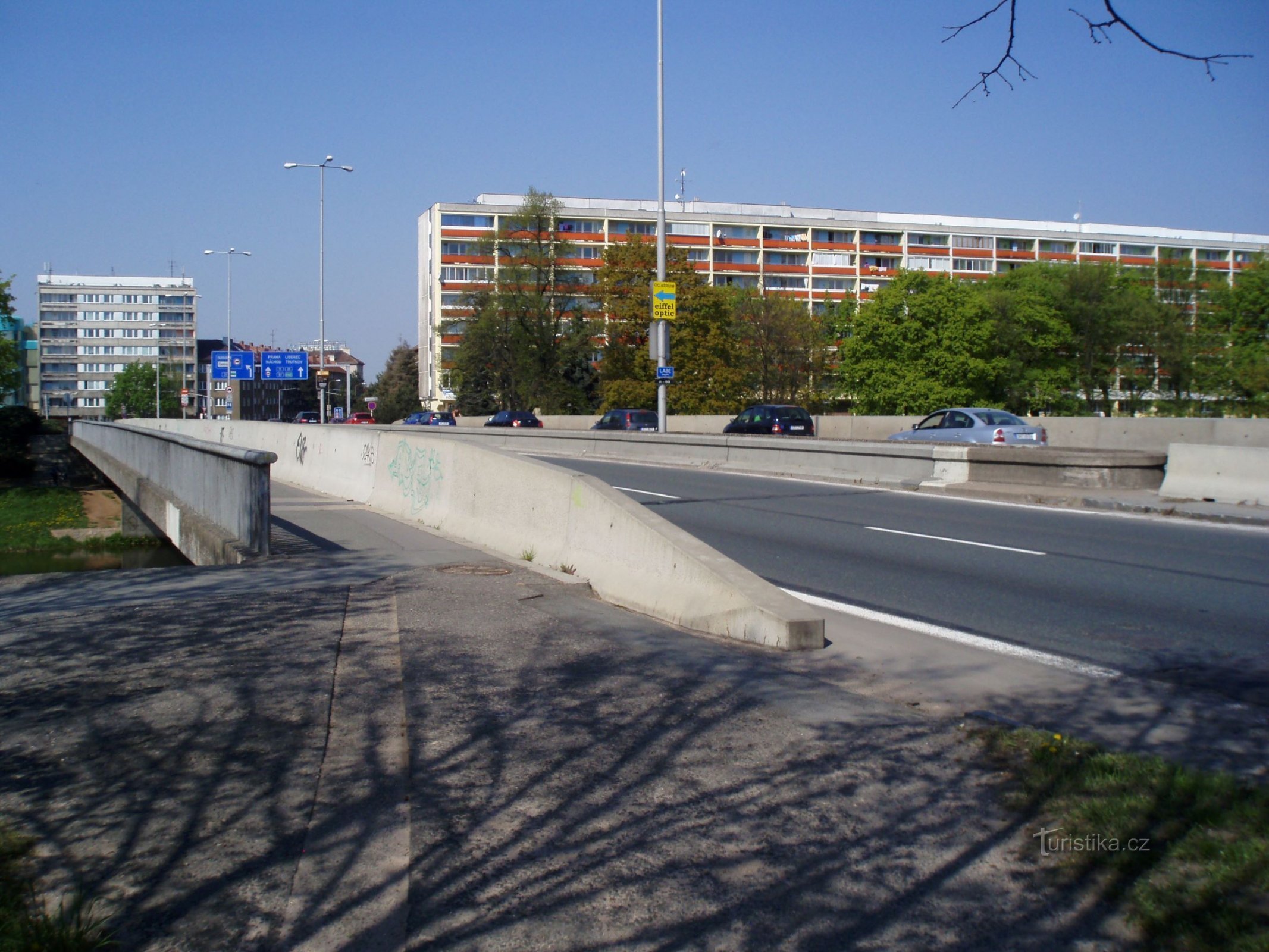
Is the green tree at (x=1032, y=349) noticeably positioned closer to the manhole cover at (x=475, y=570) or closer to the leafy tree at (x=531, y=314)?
the leafy tree at (x=531, y=314)

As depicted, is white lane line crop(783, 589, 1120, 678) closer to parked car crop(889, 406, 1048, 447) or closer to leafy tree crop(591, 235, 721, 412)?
parked car crop(889, 406, 1048, 447)

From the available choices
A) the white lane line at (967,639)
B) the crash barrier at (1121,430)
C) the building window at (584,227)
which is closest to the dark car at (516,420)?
the crash barrier at (1121,430)

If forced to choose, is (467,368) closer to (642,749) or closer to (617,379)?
(617,379)

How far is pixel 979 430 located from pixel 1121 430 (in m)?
8.58

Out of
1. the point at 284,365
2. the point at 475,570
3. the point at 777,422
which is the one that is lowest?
the point at 475,570

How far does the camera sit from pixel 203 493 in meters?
14.7

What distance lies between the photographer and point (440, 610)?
7.61m

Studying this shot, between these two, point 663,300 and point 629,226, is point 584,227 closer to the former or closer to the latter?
point 629,226

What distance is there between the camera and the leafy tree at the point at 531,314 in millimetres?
75625

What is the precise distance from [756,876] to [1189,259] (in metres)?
92.3

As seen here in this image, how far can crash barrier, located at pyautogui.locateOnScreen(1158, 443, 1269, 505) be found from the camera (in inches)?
602

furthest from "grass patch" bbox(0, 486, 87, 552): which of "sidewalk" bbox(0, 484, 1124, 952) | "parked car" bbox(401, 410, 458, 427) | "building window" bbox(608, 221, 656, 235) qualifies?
"building window" bbox(608, 221, 656, 235)

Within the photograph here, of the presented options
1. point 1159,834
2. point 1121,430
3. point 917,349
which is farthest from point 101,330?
point 1159,834

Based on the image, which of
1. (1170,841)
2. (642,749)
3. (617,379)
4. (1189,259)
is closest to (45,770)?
(642,749)
